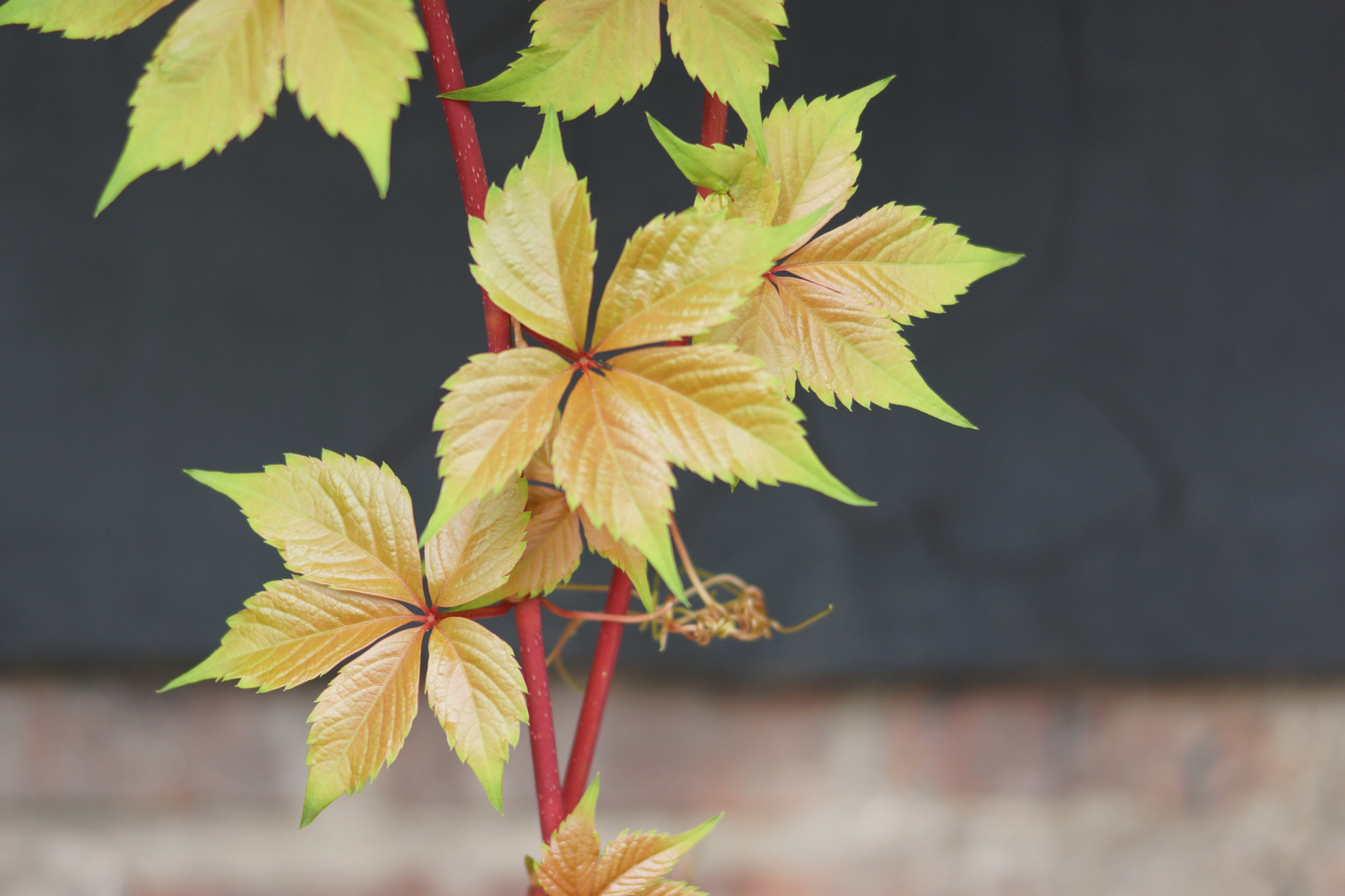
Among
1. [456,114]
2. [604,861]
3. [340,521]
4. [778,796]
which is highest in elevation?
[456,114]

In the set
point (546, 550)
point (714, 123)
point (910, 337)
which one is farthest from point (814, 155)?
point (910, 337)

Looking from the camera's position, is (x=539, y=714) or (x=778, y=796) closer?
(x=539, y=714)

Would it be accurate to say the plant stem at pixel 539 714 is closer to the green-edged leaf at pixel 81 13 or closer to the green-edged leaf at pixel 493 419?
the green-edged leaf at pixel 493 419

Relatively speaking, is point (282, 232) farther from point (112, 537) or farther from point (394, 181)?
point (112, 537)

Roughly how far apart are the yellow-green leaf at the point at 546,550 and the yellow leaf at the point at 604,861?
6 cm

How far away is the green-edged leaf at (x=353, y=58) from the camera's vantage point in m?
0.16

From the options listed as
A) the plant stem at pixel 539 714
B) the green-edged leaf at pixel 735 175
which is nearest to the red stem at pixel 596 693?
the plant stem at pixel 539 714

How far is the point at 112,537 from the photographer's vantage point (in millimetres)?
602

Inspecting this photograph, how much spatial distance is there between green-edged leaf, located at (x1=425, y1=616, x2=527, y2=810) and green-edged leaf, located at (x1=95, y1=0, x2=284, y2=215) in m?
0.13

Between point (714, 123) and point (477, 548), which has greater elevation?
point (714, 123)

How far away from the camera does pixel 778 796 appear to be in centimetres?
71

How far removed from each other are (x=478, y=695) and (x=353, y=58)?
15 cm

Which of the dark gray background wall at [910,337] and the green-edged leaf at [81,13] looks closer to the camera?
the green-edged leaf at [81,13]

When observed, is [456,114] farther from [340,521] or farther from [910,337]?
[910,337]
